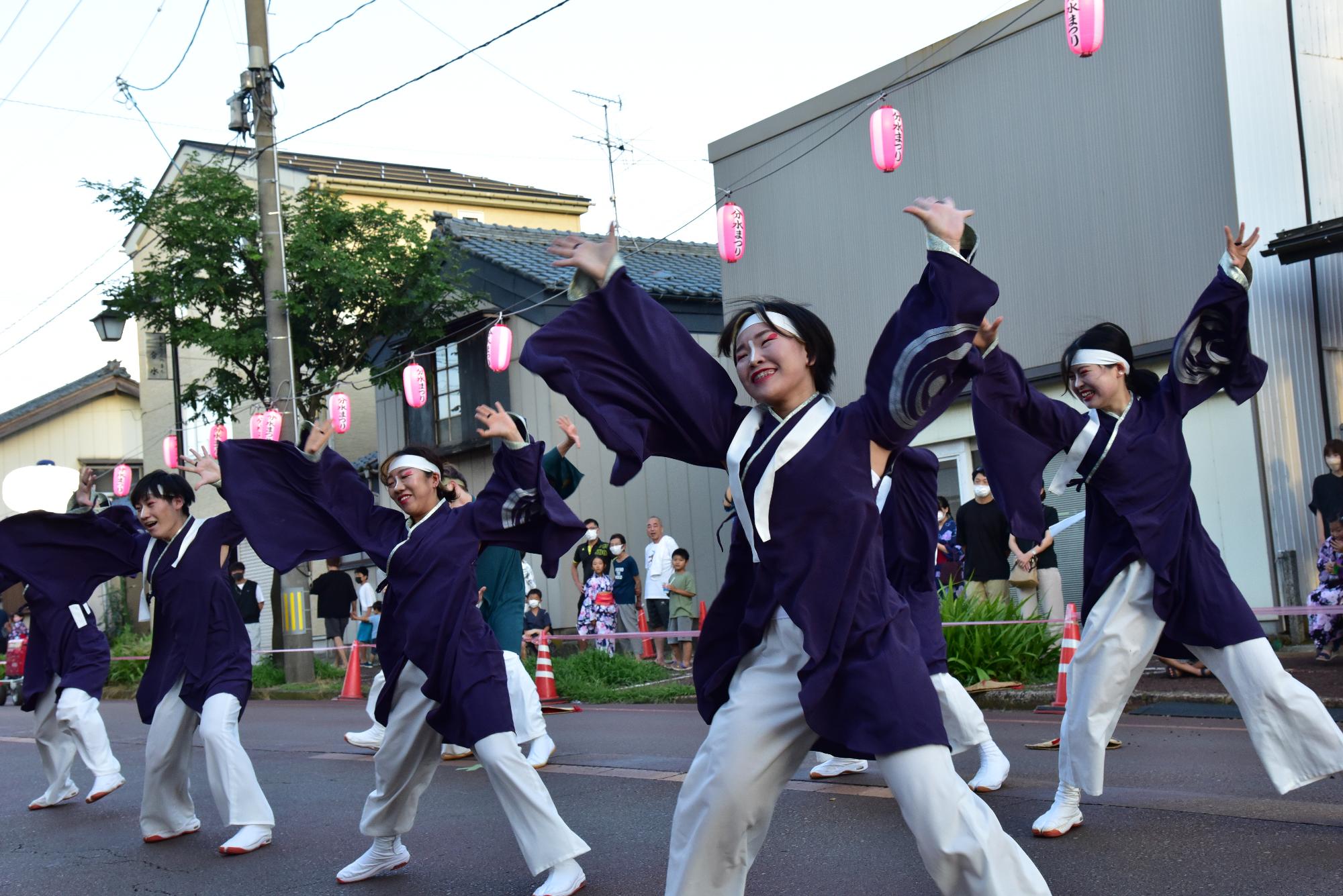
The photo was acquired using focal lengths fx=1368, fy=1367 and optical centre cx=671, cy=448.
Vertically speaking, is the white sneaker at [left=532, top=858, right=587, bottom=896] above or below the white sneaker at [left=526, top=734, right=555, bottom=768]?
above

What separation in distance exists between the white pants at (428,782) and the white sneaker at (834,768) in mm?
2147

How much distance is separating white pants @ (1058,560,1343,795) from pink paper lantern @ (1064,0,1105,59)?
721cm

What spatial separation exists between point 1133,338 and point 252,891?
1055 centimetres

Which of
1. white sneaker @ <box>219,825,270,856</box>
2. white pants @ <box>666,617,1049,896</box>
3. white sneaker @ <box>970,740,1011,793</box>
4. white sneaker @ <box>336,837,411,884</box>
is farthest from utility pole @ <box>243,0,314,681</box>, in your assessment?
white pants @ <box>666,617,1049,896</box>

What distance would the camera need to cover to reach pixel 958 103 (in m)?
15.2

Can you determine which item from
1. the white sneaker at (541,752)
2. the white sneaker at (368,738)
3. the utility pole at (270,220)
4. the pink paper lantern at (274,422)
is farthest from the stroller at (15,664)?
the white sneaker at (541,752)

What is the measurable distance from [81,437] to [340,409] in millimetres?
21413

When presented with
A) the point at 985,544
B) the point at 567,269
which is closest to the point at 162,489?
the point at 985,544

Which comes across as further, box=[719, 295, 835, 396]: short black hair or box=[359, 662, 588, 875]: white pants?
box=[359, 662, 588, 875]: white pants

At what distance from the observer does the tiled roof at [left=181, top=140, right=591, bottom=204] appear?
32.8 metres

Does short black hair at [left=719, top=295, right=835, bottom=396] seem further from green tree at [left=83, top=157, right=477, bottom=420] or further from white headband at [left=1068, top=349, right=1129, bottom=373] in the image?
green tree at [left=83, top=157, right=477, bottom=420]

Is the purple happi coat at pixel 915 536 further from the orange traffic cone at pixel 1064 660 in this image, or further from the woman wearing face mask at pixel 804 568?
the orange traffic cone at pixel 1064 660

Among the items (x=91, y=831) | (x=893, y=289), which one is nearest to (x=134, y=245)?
(x=893, y=289)

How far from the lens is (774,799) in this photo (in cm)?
328
